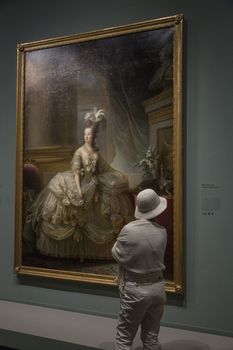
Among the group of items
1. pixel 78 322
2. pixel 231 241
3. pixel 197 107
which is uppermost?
pixel 197 107

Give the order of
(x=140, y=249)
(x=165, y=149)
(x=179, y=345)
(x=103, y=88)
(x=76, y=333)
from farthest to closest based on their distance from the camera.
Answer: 1. (x=103, y=88)
2. (x=165, y=149)
3. (x=76, y=333)
4. (x=179, y=345)
5. (x=140, y=249)

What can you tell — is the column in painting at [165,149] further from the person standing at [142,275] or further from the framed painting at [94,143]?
the person standing at [142,275]

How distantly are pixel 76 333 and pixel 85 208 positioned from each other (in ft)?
4.39

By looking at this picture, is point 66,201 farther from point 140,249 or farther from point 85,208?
point 140,249

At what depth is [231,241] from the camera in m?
3.98

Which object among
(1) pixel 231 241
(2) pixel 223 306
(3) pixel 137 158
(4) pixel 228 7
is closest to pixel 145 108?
(3) pixel 137 158

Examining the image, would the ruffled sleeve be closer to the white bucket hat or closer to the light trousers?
the white bucket hat

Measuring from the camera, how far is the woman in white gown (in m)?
4.49

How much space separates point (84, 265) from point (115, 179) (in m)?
1.05

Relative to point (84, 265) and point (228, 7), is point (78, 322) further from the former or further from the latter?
point (228, 7)

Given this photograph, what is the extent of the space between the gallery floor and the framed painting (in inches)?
16.9

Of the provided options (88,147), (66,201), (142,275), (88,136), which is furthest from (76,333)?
(88,136)

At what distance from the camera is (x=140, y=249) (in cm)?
330

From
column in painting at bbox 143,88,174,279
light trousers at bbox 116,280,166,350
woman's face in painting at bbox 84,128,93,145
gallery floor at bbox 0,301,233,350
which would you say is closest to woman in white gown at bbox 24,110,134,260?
woman's face in painting at bbox 84,128,93,145
